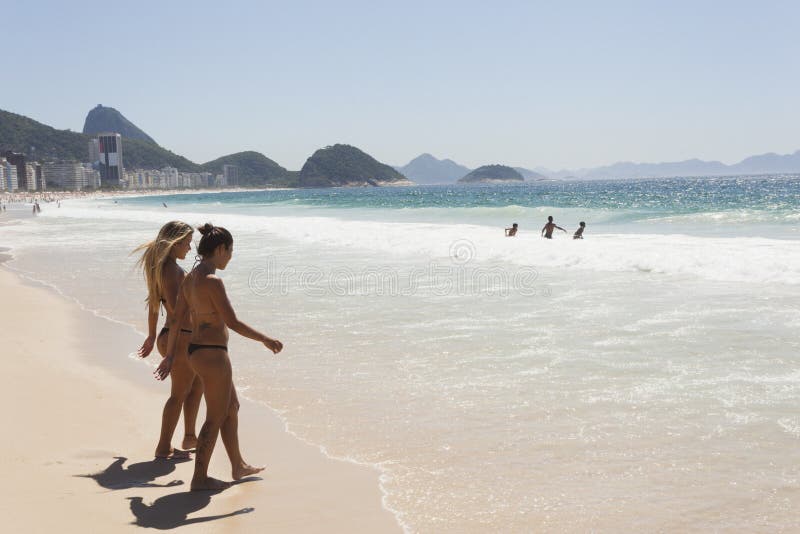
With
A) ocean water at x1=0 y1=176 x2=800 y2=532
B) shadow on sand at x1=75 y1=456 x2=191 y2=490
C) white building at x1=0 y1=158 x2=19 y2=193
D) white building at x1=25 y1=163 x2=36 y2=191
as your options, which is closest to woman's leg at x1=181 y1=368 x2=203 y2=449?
shadow on sand at x1=75 y1=456 x2=191 y2=490

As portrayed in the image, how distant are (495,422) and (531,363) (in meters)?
1.67

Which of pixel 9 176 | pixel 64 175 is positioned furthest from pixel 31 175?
pixel 64 175

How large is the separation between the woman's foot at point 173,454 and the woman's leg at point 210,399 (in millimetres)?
603

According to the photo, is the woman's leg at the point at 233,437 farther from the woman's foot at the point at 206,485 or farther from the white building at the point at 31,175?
the white building at the point at 31,175

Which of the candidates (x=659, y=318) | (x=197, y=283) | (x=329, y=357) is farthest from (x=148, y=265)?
(x=659, y=318)

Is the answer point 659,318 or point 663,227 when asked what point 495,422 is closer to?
point 659,318

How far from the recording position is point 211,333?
3.70m

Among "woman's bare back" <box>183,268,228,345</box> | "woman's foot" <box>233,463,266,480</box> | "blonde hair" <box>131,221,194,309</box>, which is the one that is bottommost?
"woman's foot" <box>233,463,266,480</box>

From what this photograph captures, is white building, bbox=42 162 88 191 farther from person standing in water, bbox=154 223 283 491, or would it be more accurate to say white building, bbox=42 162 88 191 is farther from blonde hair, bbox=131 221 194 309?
person standing in water, bbox=154 223 283 491

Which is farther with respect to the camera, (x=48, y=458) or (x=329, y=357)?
(x=329, y=357)

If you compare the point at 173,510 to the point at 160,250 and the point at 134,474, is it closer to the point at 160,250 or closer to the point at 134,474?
the point at 134,474

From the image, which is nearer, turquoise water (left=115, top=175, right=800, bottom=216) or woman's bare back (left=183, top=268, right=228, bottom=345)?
woman's bare back (left=183, top=268, right=228, bottom=345)

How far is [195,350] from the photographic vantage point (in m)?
3.71

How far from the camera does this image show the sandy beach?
3.41 metres
